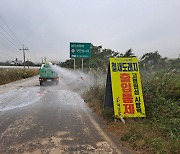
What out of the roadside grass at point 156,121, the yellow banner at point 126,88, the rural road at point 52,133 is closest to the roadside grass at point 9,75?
the rural road at point 52,133

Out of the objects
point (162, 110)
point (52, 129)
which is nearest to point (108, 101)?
point (162, 110)

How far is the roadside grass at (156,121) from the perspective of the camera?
5078mm

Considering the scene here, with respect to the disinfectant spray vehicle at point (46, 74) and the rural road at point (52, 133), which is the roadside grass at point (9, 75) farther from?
the rural road at point (52, 133)

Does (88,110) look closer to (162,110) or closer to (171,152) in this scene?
(162,110)

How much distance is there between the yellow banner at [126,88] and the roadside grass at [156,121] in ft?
1.01

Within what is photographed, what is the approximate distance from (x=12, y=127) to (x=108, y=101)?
3117 millimetres

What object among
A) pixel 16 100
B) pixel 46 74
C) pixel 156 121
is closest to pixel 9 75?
pixel 46 74

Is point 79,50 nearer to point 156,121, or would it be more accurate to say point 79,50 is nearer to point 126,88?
point 126,88

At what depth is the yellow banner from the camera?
23.7 feet

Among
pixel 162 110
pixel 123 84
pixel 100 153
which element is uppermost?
pixel 123 84

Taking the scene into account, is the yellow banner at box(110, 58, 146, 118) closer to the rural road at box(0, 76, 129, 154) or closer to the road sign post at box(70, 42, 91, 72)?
the rural road at box(0, 76, 129, 154)

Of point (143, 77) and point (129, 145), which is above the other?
point (143, 77)

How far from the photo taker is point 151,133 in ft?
19.0

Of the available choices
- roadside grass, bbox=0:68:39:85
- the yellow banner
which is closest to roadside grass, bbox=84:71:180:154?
the yellow banner
